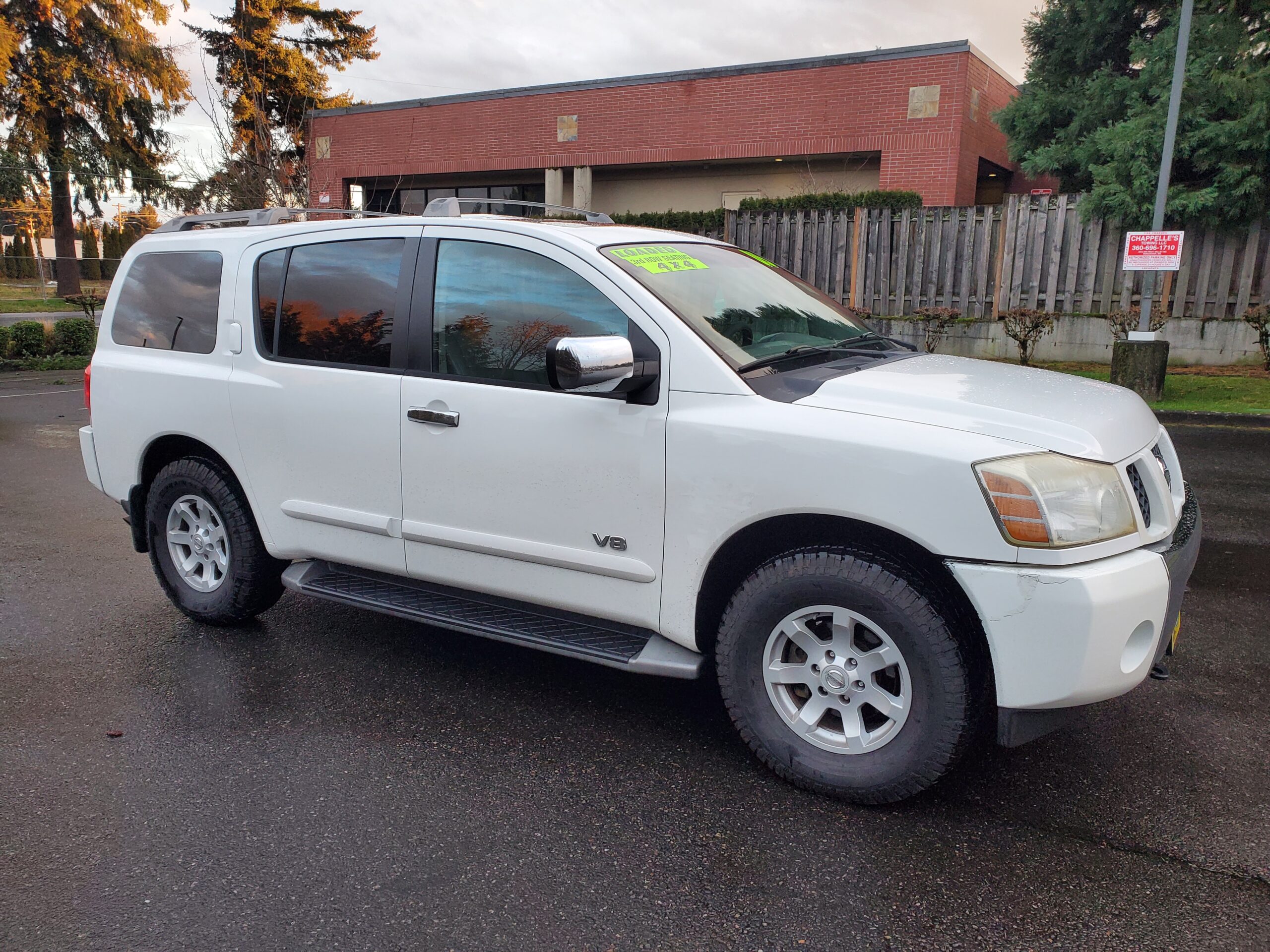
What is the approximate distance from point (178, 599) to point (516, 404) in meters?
2.32

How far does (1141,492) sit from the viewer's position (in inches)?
Answer: 115

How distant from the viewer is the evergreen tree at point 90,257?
33.4 meters

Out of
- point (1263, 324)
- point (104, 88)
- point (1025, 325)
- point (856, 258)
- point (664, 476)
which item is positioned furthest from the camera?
point (104, 88)

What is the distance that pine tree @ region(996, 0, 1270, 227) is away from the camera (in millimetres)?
13570

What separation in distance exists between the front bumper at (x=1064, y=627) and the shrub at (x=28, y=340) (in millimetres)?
19187

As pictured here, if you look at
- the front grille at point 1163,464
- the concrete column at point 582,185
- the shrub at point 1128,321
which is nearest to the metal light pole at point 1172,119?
the shrub at point 1128,321

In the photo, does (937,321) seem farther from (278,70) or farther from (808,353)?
(278,70)

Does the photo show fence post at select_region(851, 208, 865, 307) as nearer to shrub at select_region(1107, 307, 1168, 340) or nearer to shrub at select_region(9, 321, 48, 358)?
shrub at select_region(1107, 307, 1168, 340)

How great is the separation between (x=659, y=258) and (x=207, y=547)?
2.55m

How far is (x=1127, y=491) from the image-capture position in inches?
109

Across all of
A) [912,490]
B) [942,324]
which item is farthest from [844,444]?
[942,324]

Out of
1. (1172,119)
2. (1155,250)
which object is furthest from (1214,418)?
(1172,119)

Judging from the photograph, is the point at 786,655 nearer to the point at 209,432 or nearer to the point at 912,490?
the point at 912,490

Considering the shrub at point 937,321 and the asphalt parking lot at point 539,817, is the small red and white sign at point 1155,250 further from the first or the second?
the asphalt parking lot at point 539,817
